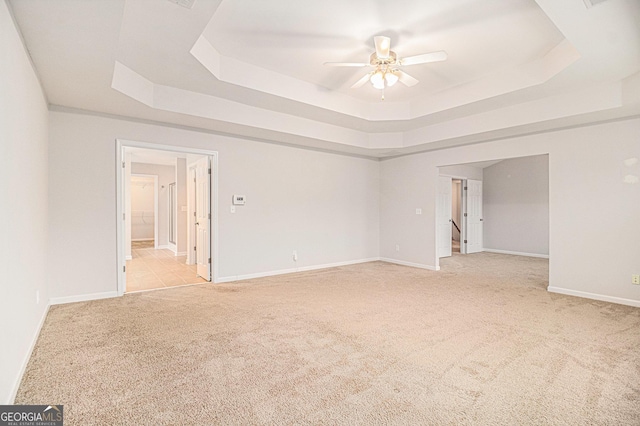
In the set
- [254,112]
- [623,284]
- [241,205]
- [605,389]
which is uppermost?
[254,112]

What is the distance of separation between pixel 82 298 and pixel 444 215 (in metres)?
7.61

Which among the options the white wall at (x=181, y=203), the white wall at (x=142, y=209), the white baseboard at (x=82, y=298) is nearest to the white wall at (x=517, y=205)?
the white wall at (x=181, y=203)

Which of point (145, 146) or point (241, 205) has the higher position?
point (145, 146)

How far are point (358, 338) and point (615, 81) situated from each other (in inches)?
162

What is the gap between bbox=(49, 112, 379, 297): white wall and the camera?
4.12m

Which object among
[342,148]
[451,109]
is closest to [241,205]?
[342,148]

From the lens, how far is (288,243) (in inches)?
240

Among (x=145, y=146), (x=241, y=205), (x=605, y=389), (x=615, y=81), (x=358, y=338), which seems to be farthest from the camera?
(x=241, y=205)

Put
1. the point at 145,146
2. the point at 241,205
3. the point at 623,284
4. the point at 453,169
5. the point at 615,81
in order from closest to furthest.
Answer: the point at 615,81
the point at 623,284
the point at 145,146
the point at 241,205
the point at 453,169

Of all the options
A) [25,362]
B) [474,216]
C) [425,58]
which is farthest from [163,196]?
[474,216]

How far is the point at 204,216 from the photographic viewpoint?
5.52 metres

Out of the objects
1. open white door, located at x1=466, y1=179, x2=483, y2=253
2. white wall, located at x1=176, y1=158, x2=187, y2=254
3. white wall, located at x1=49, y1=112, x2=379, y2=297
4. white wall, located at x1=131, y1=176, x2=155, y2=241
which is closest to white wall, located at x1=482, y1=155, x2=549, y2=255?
open white door, located at x1=466, y1=179, x2=483, y2=253

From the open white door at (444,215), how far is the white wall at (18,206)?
7.68 meters

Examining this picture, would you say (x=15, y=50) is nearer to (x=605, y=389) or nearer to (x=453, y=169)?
(x=605, y=389)
